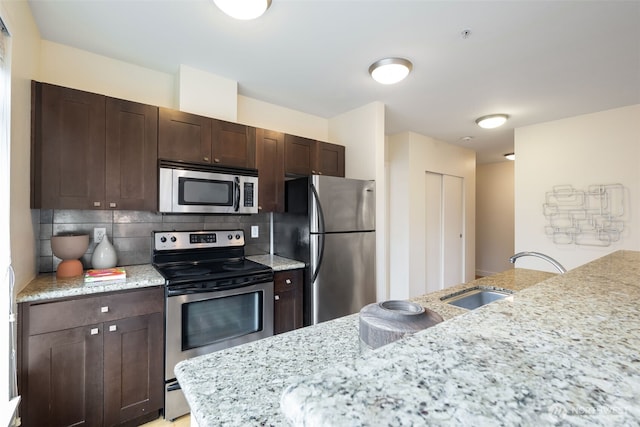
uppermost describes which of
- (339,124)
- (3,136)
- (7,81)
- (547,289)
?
(339,124)

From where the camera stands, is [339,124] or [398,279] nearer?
[339,124]

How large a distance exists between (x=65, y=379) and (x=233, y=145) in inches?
75.9

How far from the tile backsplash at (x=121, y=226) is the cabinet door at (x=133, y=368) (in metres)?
0.72

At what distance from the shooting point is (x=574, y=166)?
3.47 meters

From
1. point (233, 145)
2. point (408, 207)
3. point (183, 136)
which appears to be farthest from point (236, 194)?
point (408, 207)

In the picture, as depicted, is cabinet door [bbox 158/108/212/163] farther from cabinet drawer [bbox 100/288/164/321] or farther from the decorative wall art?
the decorative wall art

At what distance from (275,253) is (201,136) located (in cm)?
139

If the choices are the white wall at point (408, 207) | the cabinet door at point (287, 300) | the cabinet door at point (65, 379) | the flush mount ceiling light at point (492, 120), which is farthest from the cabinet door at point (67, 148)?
the flush mount ceiling light at point (492, 120)

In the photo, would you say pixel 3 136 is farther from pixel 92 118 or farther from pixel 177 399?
pixel 177 399

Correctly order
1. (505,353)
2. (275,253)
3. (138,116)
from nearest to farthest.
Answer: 1. (505,353)
2. (138,116)
3. (275,253)

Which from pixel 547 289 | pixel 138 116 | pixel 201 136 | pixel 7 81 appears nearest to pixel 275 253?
pixel 201 136

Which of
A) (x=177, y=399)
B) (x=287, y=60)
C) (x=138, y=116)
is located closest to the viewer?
(x=177, y=399)

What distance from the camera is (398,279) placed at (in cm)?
425

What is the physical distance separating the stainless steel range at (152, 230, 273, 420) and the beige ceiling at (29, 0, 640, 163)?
1.49 metres
